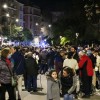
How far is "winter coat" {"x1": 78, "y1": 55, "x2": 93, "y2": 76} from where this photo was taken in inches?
631

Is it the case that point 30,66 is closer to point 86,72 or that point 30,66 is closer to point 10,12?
point 86,72

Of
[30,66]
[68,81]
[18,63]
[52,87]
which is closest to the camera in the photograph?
[52,87]

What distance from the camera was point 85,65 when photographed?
1609cm

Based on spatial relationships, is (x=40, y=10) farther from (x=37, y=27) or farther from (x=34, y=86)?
(x=34, y=86)

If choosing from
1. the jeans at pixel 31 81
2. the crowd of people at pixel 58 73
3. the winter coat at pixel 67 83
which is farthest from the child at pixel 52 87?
the jeans at pixel 31 81

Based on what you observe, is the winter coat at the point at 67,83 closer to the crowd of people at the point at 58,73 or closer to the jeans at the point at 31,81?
the crowd of people at the point at 58,73

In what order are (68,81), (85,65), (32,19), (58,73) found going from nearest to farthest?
(68,81), (85,65), (58,73), (32,19)

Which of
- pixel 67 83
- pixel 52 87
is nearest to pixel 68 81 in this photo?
pixel 67 83

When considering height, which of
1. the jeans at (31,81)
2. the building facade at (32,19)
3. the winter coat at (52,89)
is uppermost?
the building facade at (32,19)

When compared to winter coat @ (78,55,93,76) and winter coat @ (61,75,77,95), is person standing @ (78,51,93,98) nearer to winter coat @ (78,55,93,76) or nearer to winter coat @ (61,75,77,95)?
winter coat @ (78,55,93,76)

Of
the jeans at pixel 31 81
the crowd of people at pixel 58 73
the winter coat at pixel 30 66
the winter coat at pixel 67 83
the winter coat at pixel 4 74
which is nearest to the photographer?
the crowd of people at pixel 58 73

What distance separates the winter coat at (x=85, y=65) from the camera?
631 inches

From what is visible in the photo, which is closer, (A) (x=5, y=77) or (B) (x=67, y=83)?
(B) (x=67, y=83)

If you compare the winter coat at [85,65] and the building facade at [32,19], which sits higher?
the building facade at [32,19]
